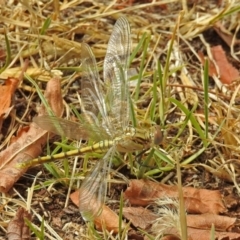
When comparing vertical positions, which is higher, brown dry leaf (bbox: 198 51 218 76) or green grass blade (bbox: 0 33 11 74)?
green grass blade (bbox: 0 33 11 74)

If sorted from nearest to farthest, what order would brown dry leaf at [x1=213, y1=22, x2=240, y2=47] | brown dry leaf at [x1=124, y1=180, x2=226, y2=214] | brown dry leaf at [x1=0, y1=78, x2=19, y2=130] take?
1. brown dry leaf at [x1=124, y1=180, x2=226, y2=214]
2. brown dry leaf at [x1=0, y1=78, x2=19, y2=130]
3. brown dry leaf at [x1=213, y1=22, x2=240, y2=47]

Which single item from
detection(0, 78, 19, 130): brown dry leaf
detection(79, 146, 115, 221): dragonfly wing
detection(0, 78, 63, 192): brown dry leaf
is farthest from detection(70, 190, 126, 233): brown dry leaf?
detection(0, 78, 19, 130): brown dry leaf

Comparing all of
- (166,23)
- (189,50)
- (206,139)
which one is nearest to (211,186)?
(206,139)

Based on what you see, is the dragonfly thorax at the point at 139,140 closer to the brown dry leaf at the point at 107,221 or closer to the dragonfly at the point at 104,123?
the dragonfly at the point at 104,123

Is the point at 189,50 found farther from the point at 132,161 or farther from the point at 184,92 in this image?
the point at 132,161

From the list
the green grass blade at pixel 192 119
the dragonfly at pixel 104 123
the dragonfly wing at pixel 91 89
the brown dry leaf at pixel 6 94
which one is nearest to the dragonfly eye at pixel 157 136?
the dragonfly at pixel 104 123

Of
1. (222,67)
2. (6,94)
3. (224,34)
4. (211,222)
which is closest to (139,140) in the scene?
(211,222)

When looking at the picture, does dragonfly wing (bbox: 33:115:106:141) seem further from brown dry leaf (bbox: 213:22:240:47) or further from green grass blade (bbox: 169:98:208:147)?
brown dry leaf (bbox: 213:22:240:47)
